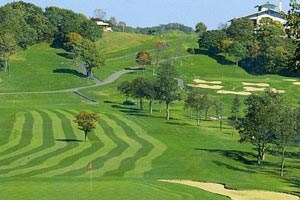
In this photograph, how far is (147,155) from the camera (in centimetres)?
6262

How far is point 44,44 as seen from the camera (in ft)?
576

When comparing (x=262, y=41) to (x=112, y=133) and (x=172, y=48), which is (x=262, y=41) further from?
(x=112, y=133)

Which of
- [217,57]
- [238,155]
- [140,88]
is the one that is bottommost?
[238,155]

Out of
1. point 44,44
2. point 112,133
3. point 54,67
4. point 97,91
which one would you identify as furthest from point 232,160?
point 44,44

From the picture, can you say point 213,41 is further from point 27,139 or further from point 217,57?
point 27,139

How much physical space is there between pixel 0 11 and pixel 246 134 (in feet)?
398

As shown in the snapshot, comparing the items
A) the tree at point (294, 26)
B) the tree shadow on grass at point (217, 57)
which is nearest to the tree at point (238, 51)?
the tree shadow on grass at point (217, 57)

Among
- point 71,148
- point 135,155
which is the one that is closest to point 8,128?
point 71,148

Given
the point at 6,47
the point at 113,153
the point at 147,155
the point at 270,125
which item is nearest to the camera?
the point at 113,153

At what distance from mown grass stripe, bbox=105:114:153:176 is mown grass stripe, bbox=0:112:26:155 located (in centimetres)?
1244

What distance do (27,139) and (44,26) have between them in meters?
108

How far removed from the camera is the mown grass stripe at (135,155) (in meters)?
53.2

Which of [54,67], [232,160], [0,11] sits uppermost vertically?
[0,11]

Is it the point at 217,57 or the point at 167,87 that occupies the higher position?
the point at 217,57
